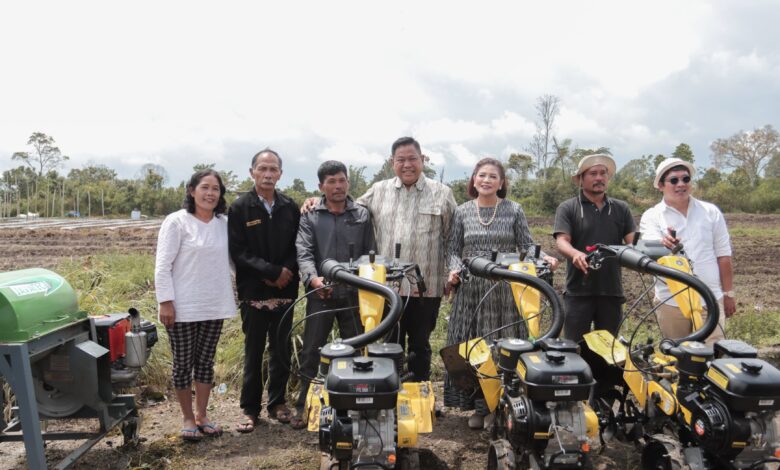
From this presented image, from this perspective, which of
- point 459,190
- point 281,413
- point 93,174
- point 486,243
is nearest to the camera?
point 486,243

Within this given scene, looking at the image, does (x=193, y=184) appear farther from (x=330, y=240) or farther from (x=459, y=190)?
(x=459, y=190)

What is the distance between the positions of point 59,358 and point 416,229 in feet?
8.89

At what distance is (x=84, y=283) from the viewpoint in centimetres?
736

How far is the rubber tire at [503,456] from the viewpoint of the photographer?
2.95 meters

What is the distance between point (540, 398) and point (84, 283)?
6.81 m

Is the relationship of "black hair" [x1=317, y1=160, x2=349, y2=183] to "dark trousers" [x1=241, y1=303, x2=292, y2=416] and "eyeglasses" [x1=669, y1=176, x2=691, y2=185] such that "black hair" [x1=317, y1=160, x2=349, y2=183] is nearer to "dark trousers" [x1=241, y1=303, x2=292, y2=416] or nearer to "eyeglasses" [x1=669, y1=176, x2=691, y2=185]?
"dark trousers" [x1=241, y1=303, x2=292, y2=416]

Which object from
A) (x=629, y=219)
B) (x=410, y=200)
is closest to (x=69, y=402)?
(x=410, y=200)

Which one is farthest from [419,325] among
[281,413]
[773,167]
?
[773,167]

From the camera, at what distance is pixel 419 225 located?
13.8 feet

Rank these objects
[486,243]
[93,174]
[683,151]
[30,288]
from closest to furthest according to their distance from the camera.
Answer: [30,288] → [486,243] → [683,151] → [93,174]

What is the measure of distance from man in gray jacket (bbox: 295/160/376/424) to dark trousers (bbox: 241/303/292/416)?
255 millimetres

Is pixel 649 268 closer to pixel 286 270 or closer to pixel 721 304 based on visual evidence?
pixel 721 304

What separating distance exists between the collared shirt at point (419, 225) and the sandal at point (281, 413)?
1.42 m

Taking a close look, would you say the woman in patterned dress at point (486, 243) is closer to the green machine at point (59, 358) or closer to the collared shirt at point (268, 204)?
the collared shirt at point (268, 204)
